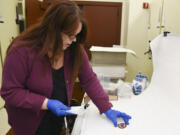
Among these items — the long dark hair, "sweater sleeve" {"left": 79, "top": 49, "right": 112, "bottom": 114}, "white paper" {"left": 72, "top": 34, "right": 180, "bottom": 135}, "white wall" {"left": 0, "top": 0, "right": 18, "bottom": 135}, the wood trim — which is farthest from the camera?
the wood trim

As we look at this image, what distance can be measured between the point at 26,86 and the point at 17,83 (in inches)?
2.8

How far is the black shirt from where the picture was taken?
86 cm

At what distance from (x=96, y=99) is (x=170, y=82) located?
53 centimetres

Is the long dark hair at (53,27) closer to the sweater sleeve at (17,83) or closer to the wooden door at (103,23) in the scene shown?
the sweater sleeve at (17,83)

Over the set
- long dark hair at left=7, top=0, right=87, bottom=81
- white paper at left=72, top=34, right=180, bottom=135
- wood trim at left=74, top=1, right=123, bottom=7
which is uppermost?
wood trim at left=74, top=1, right=123, bottom=7

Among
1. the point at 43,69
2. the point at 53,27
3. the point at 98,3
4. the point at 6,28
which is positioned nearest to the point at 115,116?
the point at 43,69

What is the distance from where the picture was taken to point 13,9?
2.33 m

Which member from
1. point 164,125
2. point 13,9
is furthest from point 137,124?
point 13,9

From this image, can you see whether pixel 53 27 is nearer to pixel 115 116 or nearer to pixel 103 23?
pixel 115 116

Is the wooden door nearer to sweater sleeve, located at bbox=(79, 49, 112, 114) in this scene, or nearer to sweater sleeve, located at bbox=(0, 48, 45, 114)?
sweater sleeve, located at bbox=(79, 49, 112, 114)

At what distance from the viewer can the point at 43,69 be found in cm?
80

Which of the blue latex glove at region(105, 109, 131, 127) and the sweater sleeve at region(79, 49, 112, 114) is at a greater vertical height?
the sweater sleeve at region(79, 49, 112, 114)

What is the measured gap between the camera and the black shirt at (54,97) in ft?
2.84

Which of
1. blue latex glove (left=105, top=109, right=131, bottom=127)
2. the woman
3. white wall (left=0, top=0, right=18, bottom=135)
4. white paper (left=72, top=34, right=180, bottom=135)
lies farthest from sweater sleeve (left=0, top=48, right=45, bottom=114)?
white wall (left=0, top=0, right=18, bottom=135)
